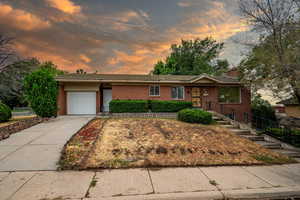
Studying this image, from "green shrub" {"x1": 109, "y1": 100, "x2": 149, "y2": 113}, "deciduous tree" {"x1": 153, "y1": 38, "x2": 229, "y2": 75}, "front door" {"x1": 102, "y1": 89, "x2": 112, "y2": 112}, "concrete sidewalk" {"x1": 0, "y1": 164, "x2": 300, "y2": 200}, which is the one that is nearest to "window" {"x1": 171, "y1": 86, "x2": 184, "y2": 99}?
"green shrub" {"x1": 109, "y1": 100, "x2": 149, "y2": 113}

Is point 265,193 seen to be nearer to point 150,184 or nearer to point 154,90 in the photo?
point 150,184

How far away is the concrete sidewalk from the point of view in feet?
9.02

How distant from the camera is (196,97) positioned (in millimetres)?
13805

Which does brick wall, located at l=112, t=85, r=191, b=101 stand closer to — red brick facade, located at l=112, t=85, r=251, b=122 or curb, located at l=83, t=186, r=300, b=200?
red brick facade, located at l=112, t=85, r=251, b=122

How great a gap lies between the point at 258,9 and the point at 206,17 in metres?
4.05

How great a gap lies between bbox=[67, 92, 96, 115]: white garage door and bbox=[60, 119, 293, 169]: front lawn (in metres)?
6.47

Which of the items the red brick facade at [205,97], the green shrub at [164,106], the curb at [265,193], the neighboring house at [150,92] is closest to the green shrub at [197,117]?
the green shrub at [164,106]

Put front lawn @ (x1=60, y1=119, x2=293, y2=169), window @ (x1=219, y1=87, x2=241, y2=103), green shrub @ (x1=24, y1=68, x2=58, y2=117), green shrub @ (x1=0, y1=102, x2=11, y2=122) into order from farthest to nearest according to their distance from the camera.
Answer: window @ (x1=219, y1=87, x2=241, y2=103)
green shrub @ (x1=24, y1=68, x2=58, y2=117)
green shrub @ (x1=0, y1=102, x2=11, y2=122)
front lawn @ (x1=60, y1=119, x2=293, y2=169)

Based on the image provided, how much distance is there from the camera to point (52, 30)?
34.2 feet

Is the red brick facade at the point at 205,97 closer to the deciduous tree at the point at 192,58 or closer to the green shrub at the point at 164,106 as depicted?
the green shrub at the point at 164,106

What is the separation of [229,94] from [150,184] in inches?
555

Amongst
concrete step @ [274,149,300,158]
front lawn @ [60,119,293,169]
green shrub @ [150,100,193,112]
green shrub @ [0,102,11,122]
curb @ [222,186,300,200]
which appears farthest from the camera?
green shrub @ [150,100,193,112]

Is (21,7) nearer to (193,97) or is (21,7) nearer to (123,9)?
(123,9)

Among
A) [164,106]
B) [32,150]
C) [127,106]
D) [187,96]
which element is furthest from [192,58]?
[32,150]
